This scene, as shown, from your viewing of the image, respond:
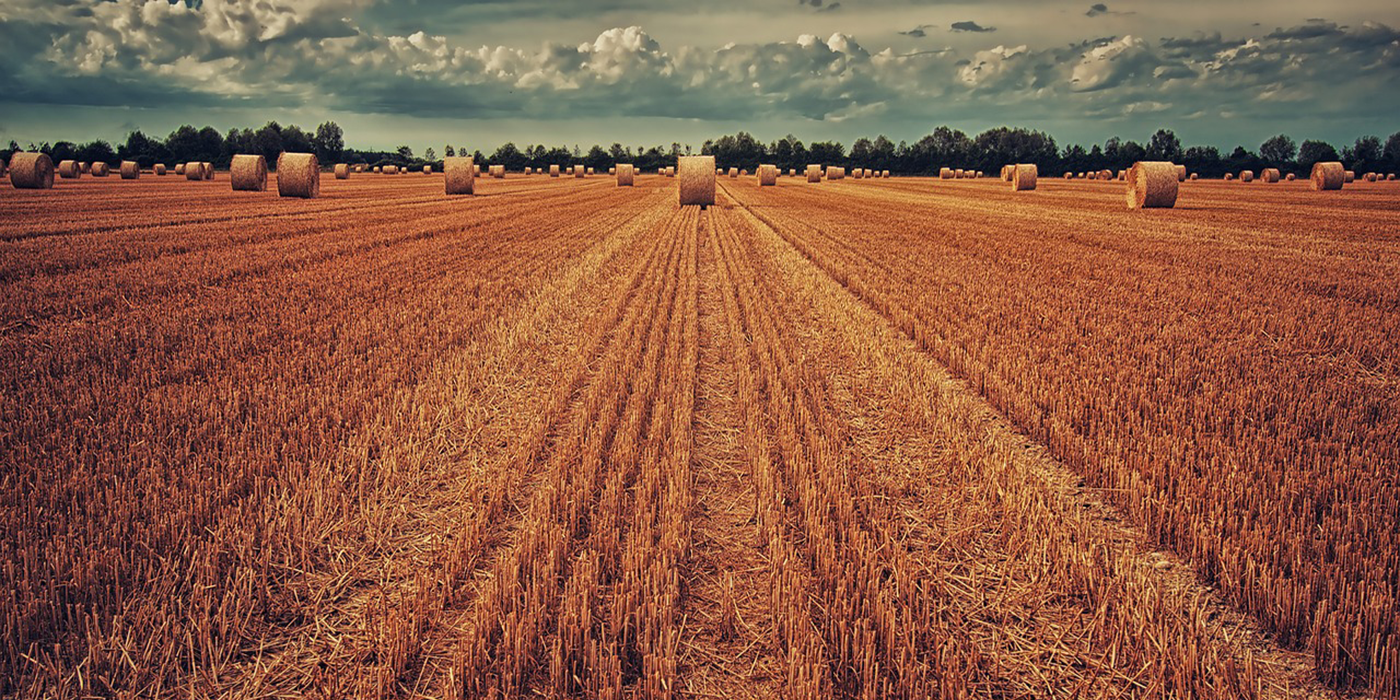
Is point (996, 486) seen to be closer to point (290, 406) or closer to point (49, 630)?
point (49, 630)

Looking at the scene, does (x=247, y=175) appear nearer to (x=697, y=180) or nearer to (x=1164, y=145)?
(x=697, y=180)

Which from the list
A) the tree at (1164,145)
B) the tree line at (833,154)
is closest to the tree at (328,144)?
the tree line at (833,154)

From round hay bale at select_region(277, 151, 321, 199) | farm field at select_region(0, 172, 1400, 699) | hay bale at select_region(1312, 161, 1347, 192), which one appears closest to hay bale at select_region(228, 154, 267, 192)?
round hay bale at select_region(277, 151, 321, 199)

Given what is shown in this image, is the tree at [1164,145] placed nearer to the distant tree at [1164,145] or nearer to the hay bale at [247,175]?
the distant tree at [1164,145]

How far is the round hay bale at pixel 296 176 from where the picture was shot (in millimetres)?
29781

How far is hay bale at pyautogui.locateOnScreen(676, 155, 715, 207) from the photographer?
97.6 ft

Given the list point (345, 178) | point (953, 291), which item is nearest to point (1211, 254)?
point (953, 291)

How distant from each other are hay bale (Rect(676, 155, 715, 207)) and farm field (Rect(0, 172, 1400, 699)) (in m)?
20.2

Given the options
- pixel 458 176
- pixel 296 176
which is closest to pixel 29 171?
pixel 296 176

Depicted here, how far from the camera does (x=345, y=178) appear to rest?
61781 millimetres

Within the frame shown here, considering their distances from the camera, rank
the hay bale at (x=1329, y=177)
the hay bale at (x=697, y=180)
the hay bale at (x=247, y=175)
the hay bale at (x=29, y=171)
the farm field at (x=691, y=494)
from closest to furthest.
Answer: the farm field at (x=691, y=494), the hay bale at (x=697, y=180), the hay bale at (x=29, y=171), the hay bale at (x=247, y=175), the hay bale at (x=1329, y=177)

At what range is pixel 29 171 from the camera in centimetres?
3306

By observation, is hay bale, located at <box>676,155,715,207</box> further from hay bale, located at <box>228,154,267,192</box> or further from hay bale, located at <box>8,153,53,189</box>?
hay bale, located at <box>8,153,53,189</box>

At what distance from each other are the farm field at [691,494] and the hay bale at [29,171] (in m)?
30.5
